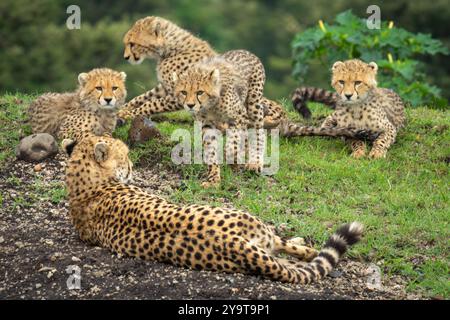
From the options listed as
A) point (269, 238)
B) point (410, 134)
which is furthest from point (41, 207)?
point (410, 134)

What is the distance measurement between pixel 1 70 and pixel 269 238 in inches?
816

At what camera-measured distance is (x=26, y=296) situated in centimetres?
535

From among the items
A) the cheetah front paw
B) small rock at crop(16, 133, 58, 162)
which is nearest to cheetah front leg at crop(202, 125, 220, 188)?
small rock at crop(16, 133, 58, 162)

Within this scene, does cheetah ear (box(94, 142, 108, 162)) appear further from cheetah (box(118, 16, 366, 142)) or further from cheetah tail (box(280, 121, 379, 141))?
cheetah tail (box(280, 121, 379, 141))

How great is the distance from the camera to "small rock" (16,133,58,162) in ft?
25.3

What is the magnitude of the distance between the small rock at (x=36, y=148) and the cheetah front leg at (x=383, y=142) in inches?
111

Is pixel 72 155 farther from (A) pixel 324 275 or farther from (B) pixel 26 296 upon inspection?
(A) pixel 324 275

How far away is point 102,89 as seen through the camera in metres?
7.98

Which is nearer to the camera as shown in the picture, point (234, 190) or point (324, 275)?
point (324, 275)

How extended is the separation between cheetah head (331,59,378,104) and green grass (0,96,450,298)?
0.50 metres

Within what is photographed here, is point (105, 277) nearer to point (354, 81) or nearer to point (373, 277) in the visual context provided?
point (373, 277)

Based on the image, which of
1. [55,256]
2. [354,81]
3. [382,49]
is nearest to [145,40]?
[354,81]

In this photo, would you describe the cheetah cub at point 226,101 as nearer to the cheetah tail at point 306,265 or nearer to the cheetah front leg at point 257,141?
the cheetah front leg at point 257,141
